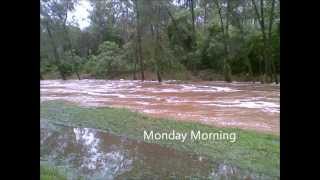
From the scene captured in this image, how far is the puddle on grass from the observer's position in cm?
271

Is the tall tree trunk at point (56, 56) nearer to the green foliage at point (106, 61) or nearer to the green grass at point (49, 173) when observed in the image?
the green foliage at point (106, 61)

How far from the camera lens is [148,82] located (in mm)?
2938

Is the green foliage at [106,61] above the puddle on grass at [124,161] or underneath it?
above

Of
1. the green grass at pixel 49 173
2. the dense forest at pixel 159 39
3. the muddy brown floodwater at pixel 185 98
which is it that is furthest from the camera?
the dense forest at pixel 159 39

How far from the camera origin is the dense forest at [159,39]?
2.87 meters

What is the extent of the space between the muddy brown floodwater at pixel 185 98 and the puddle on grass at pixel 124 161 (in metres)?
0.25

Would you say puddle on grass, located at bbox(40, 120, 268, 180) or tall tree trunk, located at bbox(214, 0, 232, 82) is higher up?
tall tree trunk, located at bbox(214, 0, 232, 82)

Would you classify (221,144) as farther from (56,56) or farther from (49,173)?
(56,56)

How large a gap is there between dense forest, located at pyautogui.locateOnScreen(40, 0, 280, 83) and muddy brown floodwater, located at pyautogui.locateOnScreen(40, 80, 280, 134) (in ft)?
0.21

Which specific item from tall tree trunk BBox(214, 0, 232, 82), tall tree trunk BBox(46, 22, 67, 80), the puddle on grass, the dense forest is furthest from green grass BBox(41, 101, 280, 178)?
tall tree trunk BBox(214, 0, 232, 82)

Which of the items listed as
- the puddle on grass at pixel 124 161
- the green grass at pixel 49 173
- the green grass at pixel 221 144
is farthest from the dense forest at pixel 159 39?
the green grass at pixel 49 173

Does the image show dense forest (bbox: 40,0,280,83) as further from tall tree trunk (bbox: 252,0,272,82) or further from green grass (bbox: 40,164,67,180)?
green grass (bbox: 40,164,67,180)
